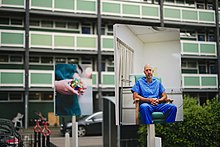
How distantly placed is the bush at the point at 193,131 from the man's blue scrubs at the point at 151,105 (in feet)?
9.18

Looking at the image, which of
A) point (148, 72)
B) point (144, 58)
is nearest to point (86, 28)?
point (144, 58)

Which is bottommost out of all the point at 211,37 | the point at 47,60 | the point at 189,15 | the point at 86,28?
the point at 47,60

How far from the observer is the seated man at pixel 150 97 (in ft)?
23.9

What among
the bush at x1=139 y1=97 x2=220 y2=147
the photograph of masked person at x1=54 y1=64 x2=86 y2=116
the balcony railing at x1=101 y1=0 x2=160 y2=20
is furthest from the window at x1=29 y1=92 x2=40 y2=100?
the bush at x1=139 y1=97 x2=220 y2=147

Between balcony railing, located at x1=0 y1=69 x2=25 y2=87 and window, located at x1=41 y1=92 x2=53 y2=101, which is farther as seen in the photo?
window, located at x1=41 y1=92 x2=53 y2=101

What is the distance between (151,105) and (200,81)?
19.6 meters

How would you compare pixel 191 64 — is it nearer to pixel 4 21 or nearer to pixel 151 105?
pixel 4 21

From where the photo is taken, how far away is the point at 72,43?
23469mm


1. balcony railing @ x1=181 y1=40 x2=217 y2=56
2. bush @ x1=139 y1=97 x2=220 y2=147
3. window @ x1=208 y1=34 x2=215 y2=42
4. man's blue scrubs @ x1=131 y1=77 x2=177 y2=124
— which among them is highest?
window @ x1=208 y1=34 x2=215 y2=42

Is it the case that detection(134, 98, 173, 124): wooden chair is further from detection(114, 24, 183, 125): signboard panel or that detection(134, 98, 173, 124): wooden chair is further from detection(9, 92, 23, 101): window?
detection(9, 92, 23, 101): window

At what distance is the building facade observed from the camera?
22.6 m

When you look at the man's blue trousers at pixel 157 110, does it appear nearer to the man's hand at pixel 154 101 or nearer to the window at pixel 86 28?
the man's hand at pixel 154 101

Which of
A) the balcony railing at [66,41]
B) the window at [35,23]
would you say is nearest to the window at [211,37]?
the balcony railing at [66,41]

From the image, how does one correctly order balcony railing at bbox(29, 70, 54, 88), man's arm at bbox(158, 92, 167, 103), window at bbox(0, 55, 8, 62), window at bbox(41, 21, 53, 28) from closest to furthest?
man's arm at bbox(158, 92, 167, 103), balcony railing at bbox(29, 70, 54, 88), window at bbox(0, 55, 8, 62), window at bbox(41, 21, 53, 28)
